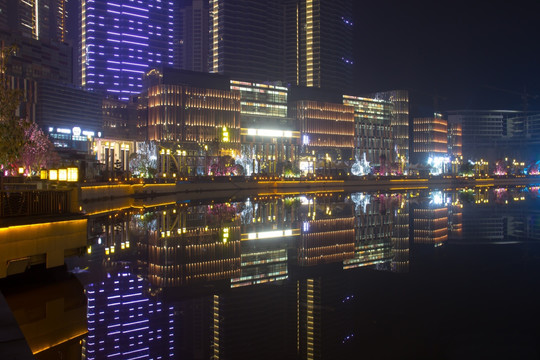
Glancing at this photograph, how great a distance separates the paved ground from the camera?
6.48 m

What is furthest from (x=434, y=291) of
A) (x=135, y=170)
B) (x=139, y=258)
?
(x=135, y=170)

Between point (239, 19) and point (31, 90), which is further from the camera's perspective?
point (239, 19)

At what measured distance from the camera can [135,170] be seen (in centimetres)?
9494

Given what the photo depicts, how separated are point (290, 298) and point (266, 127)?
421 feet

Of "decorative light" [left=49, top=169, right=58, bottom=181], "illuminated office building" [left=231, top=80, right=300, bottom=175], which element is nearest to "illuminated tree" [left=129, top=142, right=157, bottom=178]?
"illuminated office building" [left=231, top=80, right=300, bottom=175]

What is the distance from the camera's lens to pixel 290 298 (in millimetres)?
13797

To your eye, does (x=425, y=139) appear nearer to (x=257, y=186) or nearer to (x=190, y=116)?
(x=190, y=116)

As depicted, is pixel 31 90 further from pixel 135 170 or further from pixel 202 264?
pixel 202 264

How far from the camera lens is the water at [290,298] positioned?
10.2 m

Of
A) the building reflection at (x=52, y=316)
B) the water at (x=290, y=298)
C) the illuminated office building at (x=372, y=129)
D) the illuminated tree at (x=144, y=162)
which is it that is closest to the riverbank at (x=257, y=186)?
the illuminated tree at (x=144, y=162)

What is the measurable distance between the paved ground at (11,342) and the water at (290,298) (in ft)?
5.53

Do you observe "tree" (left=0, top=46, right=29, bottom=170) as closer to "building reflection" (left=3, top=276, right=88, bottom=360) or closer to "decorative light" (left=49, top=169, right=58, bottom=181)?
"building reflection" (left=3, top=276, right=88, bottom=360)

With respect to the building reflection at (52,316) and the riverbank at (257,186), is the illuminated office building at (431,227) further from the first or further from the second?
the riverbank at (257,186)

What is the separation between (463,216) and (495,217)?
7.32 feet
